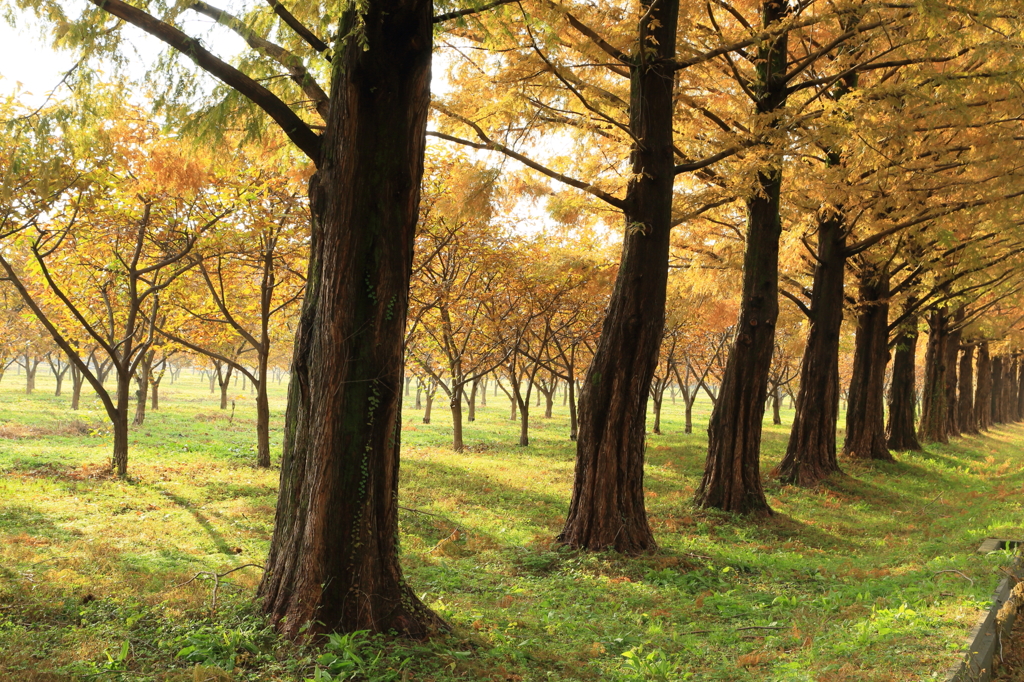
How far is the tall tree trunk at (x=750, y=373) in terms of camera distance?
36.9 feet

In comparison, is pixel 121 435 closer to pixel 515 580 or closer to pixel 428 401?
pixel 515 580

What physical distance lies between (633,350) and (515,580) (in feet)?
9.98

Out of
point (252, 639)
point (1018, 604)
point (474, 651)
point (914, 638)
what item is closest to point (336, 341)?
point (252, 639)

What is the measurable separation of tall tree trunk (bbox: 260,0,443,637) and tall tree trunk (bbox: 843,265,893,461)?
16.7 metres

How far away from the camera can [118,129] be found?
11.6 meters

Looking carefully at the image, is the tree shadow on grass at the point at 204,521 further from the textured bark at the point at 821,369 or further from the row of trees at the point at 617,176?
the textured bark at the point at 821,369

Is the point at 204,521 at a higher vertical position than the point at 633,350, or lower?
lower

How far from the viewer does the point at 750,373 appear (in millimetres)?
11328

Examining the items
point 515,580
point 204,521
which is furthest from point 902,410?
point 204,521

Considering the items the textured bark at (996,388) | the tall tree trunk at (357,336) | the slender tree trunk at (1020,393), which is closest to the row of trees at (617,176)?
the tall tree trunk at (357,336)

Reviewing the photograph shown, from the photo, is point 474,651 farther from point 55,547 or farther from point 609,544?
point 55,547

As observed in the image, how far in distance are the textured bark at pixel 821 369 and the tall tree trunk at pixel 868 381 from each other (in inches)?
169

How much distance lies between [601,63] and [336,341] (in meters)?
5.58

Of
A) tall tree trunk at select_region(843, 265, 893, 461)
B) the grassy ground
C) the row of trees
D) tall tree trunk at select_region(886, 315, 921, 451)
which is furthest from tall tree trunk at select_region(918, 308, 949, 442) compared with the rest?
the grassy ground
